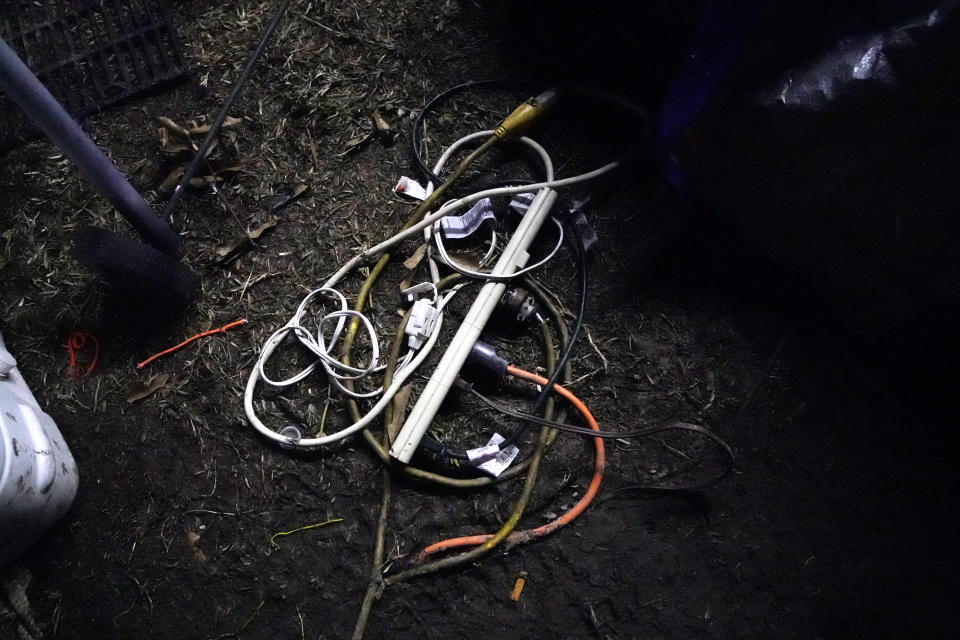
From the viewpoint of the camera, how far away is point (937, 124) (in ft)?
3.68

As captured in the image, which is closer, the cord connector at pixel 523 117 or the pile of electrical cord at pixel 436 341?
the pile of electrical cord at pixel 436 341

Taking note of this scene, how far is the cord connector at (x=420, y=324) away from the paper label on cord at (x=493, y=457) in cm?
28

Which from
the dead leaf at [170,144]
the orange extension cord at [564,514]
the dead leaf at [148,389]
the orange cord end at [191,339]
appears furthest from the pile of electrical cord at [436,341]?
the dead leaf at [170,144]

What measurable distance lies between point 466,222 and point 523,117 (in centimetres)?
30

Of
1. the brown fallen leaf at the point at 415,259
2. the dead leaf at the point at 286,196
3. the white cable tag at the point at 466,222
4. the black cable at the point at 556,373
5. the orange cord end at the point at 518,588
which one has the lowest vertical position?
the orange cord end at the point at 518,588

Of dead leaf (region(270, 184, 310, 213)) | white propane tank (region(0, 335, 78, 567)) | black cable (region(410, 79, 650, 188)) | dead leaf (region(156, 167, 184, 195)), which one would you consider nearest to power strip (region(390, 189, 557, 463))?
black cable (region(410, 79, 650, 188))

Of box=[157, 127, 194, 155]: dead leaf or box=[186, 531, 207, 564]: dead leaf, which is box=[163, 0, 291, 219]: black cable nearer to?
box=[157, 127, 194, 155]: dead leaf

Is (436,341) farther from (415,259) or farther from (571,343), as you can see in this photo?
(571,343)

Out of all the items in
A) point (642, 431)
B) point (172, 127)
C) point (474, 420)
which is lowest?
point (642, 431)

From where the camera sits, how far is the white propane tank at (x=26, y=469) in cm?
119

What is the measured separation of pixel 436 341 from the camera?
1491mm

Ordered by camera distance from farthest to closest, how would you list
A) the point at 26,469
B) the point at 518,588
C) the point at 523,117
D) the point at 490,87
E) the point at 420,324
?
1. the point at 490,87
2. the point at 523,117
3. the point at 420,324
4. the point at 518,588
5. the point at 26,469

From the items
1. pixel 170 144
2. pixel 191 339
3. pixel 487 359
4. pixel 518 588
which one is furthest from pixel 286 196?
pixel 518 588

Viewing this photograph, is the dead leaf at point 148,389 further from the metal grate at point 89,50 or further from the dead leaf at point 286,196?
the metal grate at point 89,50
